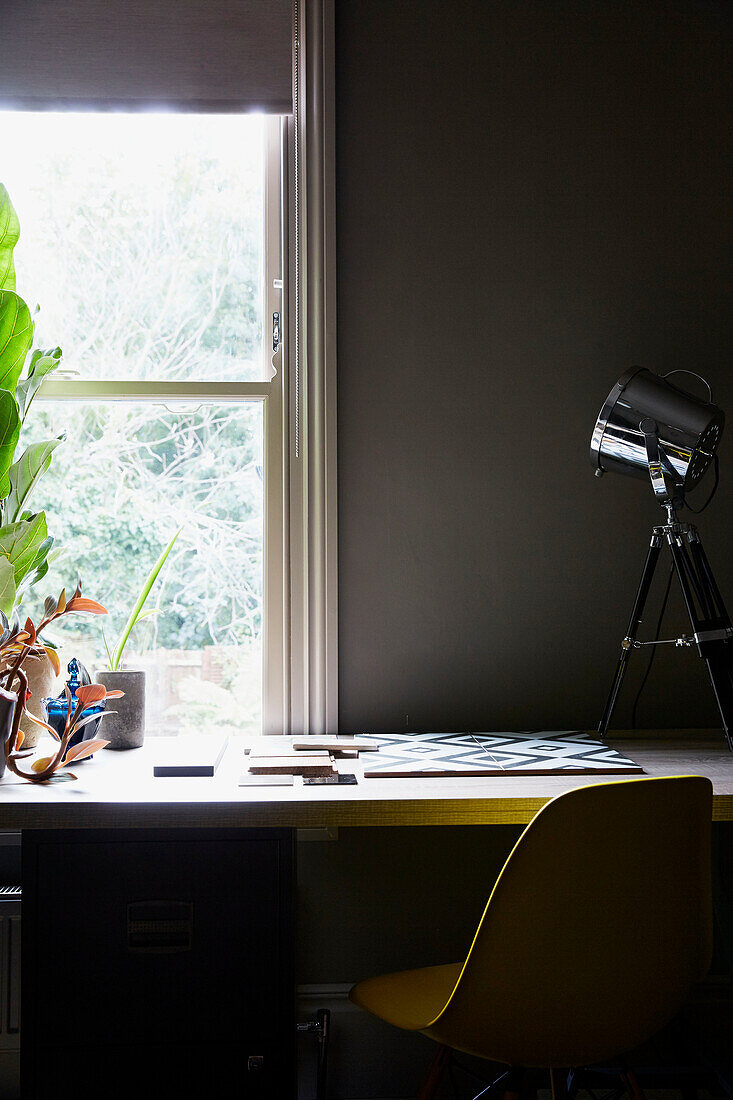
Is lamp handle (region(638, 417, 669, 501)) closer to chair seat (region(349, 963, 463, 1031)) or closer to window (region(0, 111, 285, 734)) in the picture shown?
window (region(0, 111, 285, 734))

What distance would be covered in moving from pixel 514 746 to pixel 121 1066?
86 cm

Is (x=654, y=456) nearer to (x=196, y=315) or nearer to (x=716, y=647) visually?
(x=716, y=647)

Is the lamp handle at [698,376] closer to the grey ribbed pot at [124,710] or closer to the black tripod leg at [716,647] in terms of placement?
the black tripod leg at [716,647]

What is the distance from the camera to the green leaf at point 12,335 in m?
1.50

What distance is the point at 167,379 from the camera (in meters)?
1.94

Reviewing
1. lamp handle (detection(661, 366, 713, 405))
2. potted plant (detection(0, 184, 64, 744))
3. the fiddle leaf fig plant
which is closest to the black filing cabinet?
potted plant (detection(0, 184, 64, 744))

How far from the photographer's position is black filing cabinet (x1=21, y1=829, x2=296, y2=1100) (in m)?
1.26

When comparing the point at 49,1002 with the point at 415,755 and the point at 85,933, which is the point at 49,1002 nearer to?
the point at 85,933

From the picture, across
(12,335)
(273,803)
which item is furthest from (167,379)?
(273,803)

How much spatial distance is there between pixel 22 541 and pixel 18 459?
27 cm

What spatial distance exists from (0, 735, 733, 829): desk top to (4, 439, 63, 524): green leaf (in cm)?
57

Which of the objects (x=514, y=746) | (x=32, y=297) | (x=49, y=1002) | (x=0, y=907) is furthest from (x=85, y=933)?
(x=32, y=297)

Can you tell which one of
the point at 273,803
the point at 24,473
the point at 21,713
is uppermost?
the point at 24,473

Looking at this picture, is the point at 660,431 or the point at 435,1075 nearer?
the point at 435,1075
